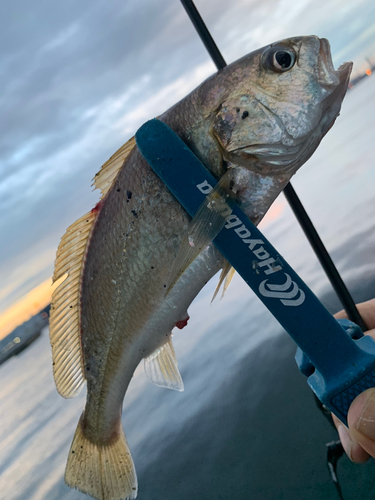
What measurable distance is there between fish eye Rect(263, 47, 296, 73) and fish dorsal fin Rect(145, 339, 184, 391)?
121 centimetres

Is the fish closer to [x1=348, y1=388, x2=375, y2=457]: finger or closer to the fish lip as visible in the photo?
the fish lip

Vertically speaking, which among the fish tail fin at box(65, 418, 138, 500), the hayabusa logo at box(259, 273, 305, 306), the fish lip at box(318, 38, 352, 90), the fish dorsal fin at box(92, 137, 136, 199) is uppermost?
the fish dorsal fin at box(92, 137, 136, 199)

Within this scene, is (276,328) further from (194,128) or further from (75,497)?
(194,128)

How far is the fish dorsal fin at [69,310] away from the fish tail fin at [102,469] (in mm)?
296

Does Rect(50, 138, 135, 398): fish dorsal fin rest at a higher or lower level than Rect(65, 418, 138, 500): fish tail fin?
higher

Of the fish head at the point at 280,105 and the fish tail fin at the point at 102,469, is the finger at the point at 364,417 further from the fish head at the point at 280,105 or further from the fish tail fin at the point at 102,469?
the fish tail fin at the point at 102,469

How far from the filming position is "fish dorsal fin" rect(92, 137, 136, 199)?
1.29 meters

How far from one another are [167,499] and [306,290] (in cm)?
194

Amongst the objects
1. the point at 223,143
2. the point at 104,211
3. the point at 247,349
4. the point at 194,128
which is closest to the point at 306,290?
the point at 223,143

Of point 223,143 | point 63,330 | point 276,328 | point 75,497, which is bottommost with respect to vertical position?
point 276,328

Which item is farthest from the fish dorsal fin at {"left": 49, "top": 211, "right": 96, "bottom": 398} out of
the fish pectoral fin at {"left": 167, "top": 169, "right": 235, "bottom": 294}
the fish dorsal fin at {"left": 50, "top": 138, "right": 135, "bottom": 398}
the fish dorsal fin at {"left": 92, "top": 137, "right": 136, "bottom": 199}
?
the fish pectoral fin at {"left": 167, "top": 169, "right": 235, "bottom": 294}

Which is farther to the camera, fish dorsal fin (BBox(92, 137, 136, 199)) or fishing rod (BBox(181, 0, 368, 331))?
fishing rod (BBox(181, 0, 368, 331))

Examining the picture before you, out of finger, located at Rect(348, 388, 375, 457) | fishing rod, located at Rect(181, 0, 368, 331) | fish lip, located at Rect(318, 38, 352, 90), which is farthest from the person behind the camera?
fishing rod, located at Rect(181, 0, 368, 331)

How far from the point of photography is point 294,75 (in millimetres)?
1044
